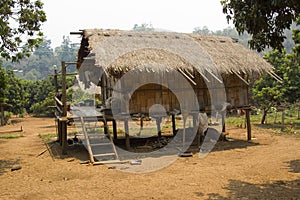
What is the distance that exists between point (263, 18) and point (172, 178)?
472 cm

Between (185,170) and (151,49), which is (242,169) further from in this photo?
(151,49)

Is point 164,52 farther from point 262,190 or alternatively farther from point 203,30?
point 203,30

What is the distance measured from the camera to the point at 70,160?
11609mm

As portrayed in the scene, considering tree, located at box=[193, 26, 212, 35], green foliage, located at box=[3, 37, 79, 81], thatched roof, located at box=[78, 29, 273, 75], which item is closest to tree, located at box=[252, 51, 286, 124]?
thatched roof, located at box=[78, 29, 273, 75]

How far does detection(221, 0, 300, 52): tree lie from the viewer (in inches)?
256

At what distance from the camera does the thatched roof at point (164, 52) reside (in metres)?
12.3

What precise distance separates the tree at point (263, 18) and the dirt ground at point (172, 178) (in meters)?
3.42

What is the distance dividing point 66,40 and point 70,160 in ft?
347

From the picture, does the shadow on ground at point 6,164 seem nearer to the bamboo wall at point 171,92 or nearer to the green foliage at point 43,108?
the bamboo wall at point 171,92

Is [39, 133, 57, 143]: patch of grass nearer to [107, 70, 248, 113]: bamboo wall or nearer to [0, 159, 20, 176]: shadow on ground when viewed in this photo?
[0, 159, 20, 176]: shadow on ground

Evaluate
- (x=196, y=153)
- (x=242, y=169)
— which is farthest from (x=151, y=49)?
(x=242, y=169)

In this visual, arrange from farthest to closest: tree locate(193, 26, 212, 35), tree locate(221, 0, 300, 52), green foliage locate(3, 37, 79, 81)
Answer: tree locate(193, 26, 212, 35)
green foliage locate(3, 37, 79, 81)
tree locate(221, 0, 300, 52)

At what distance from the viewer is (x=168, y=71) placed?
1248cm

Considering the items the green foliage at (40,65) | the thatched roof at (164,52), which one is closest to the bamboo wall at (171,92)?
the thatched roof at (164,52)
